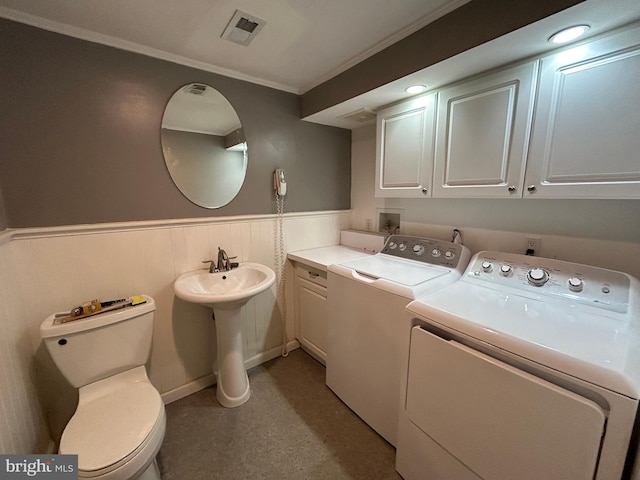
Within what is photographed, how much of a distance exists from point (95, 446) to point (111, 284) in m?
0.84

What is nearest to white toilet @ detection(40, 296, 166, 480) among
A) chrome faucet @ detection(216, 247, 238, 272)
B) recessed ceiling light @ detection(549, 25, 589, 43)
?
chrome faucet @ detection(216, 247, 238, 272)

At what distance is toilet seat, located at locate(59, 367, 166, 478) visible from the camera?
37.7 inches

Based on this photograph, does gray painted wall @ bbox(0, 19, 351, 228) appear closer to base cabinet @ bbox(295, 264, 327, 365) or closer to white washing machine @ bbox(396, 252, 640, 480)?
base cabinet @ bbox(295, 264, 327, 365)

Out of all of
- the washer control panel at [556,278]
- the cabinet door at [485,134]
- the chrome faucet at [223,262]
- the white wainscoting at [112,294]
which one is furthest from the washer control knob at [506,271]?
the chrome faucet at [223,262]

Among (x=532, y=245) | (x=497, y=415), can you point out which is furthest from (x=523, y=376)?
(x=532, y=245)

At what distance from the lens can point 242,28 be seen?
1328 mm

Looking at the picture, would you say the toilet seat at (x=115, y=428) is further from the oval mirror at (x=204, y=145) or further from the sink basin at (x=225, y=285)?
the oval mirror at (x=204, y=145)

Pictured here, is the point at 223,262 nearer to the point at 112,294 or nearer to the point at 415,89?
the point at 112,294

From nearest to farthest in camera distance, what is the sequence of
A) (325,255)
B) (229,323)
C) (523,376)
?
(523,376), (229,323), (325,255)

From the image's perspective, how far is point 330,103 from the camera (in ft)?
6.07

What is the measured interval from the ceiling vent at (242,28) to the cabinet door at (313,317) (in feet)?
5.35

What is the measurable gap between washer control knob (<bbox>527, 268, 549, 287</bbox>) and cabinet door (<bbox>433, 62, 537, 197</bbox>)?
1.29 ft

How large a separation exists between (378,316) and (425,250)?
2.05ft

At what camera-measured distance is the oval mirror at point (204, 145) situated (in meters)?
1.64
